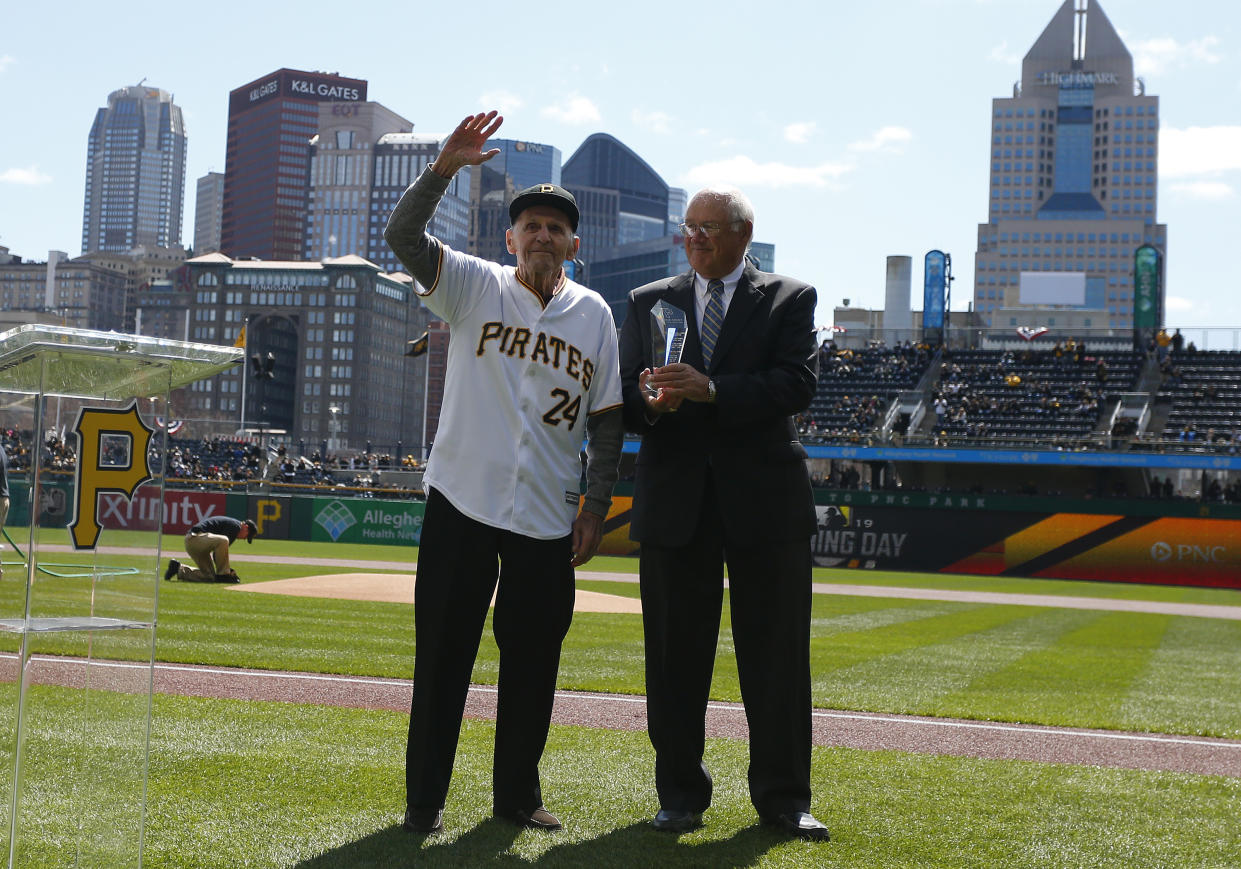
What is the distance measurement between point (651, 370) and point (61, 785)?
91.2 inches

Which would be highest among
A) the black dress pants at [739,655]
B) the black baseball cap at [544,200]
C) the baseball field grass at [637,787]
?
the black baseball cap at [544,200]

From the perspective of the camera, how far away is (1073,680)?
10125mm

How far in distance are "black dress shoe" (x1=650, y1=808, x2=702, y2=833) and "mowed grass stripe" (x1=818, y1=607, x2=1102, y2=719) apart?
3800 millimetres

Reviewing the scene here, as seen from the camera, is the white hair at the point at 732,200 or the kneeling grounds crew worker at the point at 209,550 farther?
the kneeling grounds crew worker at the point at 209,550

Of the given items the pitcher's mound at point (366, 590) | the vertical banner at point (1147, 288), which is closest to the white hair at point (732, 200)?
the pitcher's mound at point (366, 590)

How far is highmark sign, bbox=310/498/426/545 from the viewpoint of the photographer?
34.8 m

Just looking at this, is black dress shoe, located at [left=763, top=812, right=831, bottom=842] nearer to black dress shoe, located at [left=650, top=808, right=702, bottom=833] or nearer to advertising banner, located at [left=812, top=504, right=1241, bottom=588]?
black dress shoe, located at [left=650, top=808, right=702, bottom=833]

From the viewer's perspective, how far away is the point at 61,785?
2939mm

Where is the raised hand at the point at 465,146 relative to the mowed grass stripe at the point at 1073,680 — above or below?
above

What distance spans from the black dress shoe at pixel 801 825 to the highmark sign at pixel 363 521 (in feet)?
102

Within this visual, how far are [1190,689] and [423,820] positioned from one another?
819 centimetres

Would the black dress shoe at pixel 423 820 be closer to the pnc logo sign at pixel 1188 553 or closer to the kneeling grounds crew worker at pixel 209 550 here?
the kneeling grounds crew worker at pixel 209 550

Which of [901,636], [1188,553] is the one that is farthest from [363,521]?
[901,636]

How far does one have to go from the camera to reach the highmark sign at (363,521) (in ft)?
114
